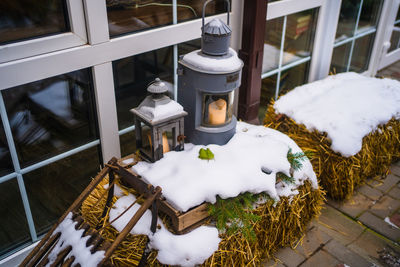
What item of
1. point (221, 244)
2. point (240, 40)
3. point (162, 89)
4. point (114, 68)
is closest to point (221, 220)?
point (221, 244)

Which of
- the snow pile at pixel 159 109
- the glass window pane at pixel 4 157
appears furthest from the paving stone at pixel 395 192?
the glass window pane at pixel 4 157

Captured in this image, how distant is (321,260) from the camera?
288 centimetres

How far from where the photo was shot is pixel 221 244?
2291 mm

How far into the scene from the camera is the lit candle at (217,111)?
264 centimetres

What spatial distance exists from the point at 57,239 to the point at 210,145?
1.16m

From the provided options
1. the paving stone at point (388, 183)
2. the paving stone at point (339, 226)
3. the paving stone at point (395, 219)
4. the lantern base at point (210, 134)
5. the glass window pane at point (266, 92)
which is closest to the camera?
the lantern base at point (210, 134)

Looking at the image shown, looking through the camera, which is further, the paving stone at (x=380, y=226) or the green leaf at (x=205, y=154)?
the paving stone at (x=380, y=226)

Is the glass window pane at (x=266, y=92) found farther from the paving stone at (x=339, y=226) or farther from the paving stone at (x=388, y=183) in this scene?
the paving stone at (x=388, y=183)

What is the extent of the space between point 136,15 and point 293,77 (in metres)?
2.28

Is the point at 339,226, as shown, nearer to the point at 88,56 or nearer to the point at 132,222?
the point at 132,222

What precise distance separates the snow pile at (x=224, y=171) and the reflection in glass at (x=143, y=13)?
947 mm

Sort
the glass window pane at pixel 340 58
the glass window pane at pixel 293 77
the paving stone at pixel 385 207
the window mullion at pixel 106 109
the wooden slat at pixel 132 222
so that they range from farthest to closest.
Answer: the glass window pane at pixel 340 58, the glass window pane at pixel 293 77, the paving stone at pixel 385 207, the window mullion at pixel 106 109, the wooden slat at pixel 132 222

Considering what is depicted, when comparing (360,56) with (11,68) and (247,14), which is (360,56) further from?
(11,68)

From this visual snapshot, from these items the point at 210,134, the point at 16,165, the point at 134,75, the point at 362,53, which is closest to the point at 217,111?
the point at 210,134
